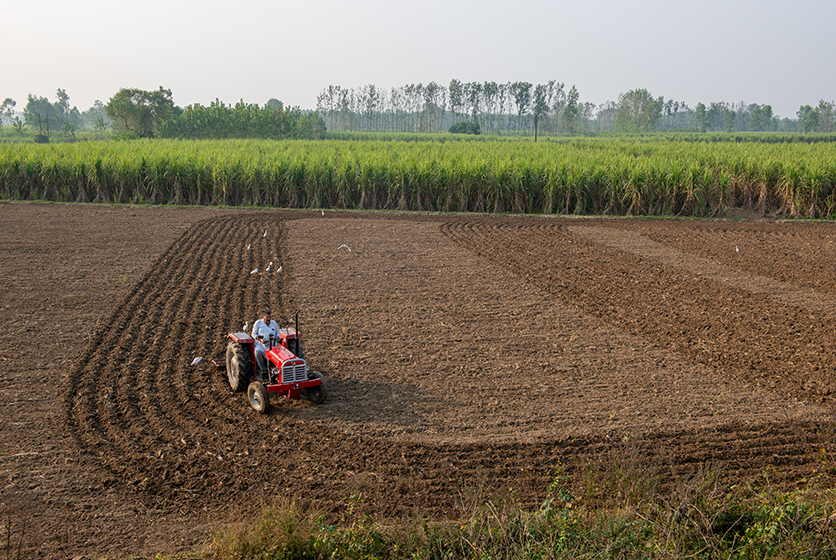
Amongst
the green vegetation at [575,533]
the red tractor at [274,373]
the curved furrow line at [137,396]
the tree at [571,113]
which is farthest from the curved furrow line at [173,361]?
the tree at [571,113]

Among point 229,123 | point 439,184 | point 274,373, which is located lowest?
point 274,373

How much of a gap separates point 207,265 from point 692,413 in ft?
33.3

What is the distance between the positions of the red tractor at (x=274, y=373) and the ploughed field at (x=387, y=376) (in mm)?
207

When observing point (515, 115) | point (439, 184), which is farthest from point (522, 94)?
point (439, 184)

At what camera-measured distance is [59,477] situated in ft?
17.3

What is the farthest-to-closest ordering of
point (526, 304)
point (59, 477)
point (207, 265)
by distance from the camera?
1. point (207, 265)
2. point (526, 304)
3. point (59, 477)

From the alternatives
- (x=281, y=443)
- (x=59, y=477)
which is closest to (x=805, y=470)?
(x=281, y=443)

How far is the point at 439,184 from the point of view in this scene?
22.0m

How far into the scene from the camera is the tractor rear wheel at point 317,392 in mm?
6738

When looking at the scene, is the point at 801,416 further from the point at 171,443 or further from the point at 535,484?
the point at 171,443

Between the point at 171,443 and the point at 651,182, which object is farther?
the point at 651,182

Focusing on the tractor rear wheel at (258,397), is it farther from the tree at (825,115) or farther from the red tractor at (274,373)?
the tree at (825,115)

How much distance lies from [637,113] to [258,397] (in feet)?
415

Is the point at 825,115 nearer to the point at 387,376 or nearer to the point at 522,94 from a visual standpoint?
the point at 522,94
